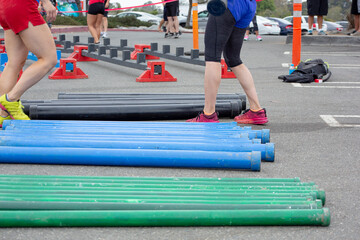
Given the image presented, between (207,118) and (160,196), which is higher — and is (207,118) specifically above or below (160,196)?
below

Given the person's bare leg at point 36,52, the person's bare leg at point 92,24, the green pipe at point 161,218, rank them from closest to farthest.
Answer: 1. the green pipe at point 161,218
2. the person's bare leg at point 36,52
3. the person's bare leg at point 92,24

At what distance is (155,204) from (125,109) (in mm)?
2633

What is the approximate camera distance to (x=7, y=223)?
275 cm

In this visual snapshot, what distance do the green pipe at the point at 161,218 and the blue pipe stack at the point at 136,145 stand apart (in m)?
1.01

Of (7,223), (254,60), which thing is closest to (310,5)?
(254,60)

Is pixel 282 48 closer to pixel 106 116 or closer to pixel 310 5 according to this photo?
pixel 310 5

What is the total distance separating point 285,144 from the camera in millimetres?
4711

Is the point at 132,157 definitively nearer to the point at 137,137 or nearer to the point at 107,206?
the point at 137,137

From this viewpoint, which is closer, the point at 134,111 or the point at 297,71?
the point at 134,111

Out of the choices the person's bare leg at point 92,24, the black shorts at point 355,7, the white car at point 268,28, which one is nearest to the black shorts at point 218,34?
the person's bare leg at point 92,24

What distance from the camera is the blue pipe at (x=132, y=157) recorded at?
3.81m

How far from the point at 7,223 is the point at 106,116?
268 centimetres

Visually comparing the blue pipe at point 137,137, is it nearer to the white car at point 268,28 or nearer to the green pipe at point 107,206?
the green pipe at point 107,206

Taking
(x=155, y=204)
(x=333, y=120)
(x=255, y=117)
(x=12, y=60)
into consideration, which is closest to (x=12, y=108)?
(x=12, y=60)
